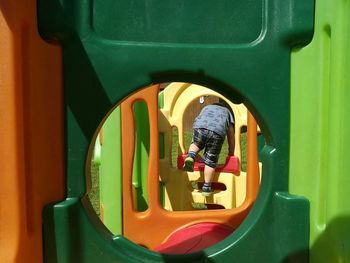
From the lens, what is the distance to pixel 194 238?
129 cm

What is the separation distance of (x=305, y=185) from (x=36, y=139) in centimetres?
51

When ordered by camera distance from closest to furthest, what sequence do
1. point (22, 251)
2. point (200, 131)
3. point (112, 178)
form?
1. point (22, 251)
2. point (112, 178)
3. point (200, 131)

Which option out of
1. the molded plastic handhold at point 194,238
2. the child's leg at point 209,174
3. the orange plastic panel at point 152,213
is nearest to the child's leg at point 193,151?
the child's leg at point 209,174

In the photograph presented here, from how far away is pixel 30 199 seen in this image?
78 cm

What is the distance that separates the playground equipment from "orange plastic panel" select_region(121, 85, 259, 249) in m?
0.70

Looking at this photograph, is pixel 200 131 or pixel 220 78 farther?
pixel 200 131

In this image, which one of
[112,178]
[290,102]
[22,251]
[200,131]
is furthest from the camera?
[200,131]

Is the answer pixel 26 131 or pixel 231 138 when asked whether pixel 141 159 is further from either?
pixel 26 131

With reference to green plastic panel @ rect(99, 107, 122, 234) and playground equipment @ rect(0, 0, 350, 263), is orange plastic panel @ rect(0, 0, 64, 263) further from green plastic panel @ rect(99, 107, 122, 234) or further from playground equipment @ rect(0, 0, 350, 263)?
green plastic panel @ rect(99, 107, 122, 234)

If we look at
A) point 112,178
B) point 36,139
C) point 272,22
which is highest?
point 272,22

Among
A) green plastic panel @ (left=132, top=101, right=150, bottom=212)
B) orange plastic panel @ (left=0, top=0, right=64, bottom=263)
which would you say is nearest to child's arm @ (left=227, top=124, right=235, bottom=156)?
green plastic panel @ (left=132, top=101, right=150, bottom=212)

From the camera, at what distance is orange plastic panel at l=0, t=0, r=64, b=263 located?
73 centimetres

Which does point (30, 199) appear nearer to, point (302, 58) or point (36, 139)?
point (36, 139)

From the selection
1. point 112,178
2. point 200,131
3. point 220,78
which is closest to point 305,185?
point 220,78
